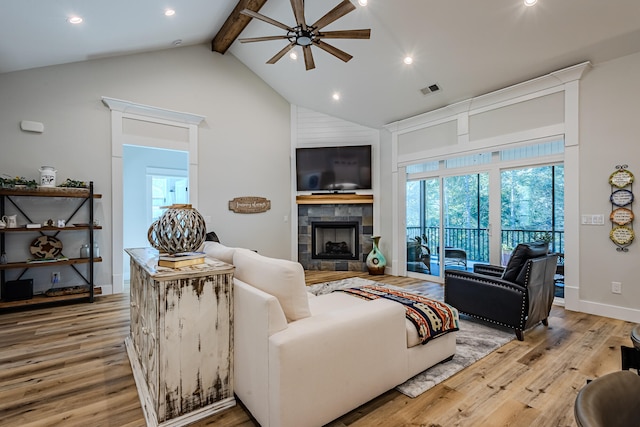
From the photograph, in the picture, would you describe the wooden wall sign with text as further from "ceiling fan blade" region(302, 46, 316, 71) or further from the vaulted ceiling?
"ceiling fan blade" region(302, 46, 316, 71)

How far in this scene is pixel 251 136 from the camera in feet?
19.6

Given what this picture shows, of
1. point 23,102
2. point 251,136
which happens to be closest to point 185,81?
point 251,136

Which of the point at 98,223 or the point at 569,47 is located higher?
the point at 569,47

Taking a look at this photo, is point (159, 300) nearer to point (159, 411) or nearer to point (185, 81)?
point (159, 411)

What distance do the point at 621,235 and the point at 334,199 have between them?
4.10m

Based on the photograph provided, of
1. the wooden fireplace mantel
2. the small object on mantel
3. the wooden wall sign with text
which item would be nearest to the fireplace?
the wooden fireplace mantel

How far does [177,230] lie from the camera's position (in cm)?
189

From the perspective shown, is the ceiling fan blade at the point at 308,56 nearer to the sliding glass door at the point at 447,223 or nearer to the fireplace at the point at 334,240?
the sliding glass door at the point at 447,223

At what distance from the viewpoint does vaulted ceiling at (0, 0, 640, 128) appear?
10.2 ft

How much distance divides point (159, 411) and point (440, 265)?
182 inches

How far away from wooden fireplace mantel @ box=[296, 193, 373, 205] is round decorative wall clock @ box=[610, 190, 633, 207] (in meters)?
3.48

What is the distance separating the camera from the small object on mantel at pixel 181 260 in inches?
69.9

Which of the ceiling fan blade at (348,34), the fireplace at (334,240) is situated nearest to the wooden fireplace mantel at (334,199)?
the fireplace at (334,240)

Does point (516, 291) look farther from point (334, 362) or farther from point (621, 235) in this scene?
point (334, 362)
